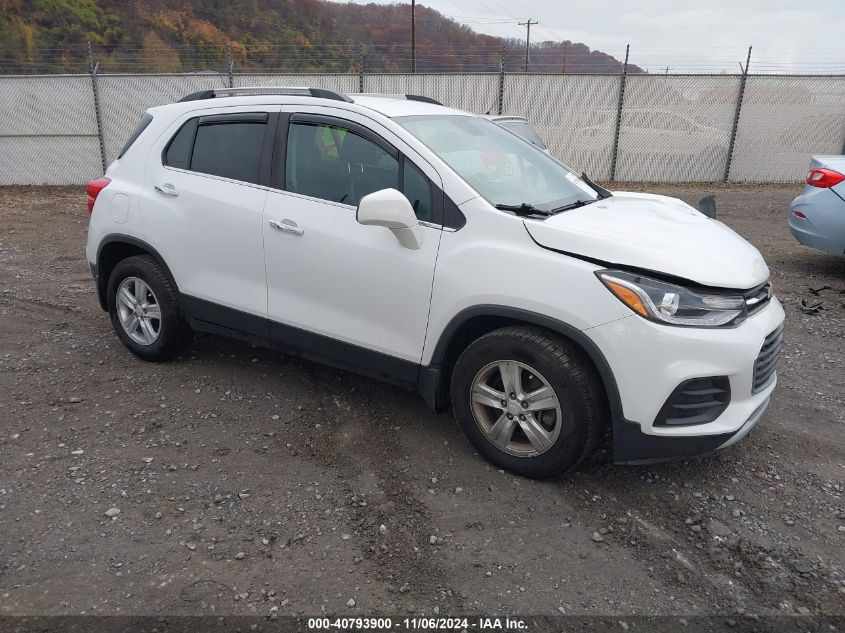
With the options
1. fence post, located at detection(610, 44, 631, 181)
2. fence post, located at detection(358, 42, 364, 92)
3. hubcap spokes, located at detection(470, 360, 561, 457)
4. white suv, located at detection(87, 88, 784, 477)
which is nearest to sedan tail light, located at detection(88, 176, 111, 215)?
white suv, located at detection(87, 88, 784, 477)

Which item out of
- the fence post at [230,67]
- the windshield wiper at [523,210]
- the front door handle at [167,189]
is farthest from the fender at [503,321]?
the fence post at [230,67]

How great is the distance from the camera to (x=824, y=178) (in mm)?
6668

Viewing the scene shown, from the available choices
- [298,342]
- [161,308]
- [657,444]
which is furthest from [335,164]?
[657,444]

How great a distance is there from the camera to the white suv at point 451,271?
9.60 ft

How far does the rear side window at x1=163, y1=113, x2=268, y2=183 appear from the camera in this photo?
4.03m

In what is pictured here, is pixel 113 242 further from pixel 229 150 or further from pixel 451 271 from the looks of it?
pixel 451 271

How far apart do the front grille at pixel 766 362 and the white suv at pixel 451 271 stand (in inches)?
0.8

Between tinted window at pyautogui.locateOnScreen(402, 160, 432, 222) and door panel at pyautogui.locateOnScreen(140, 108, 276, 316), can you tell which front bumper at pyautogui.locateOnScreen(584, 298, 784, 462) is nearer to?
tinted window at pyautogui.locateOnScreen(402, 160, 432, 222)

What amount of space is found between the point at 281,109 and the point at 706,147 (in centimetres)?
1365

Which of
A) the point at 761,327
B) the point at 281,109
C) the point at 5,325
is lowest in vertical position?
the point at 5,325

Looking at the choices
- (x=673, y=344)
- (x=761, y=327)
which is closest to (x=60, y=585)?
(x=673, y=344)

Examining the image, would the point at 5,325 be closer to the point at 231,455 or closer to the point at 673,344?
→ the point at 231,455

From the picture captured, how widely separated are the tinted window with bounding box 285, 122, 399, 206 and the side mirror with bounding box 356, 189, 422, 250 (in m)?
0.34

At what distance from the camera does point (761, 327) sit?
3.06 meters
